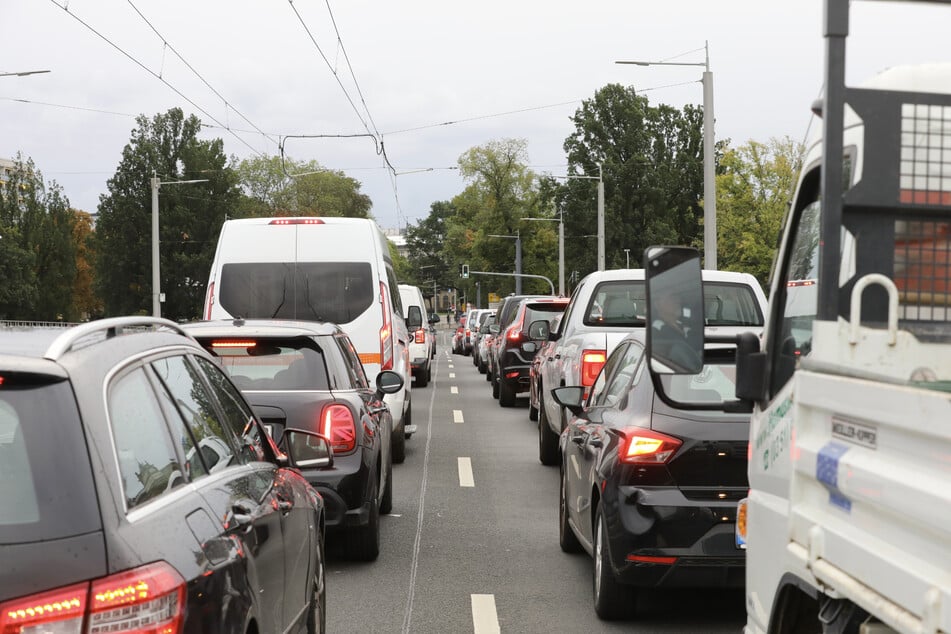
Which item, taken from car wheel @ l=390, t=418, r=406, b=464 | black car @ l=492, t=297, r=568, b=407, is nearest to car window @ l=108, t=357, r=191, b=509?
car wheel @ l=390, t=418, r=406, b=464

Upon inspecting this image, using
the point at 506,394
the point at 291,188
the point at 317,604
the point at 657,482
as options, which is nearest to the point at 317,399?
the point at 657,482

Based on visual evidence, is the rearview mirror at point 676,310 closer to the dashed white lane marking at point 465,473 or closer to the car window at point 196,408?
the car window at point 196,408

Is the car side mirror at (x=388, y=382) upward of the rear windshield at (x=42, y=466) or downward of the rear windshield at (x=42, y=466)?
downward

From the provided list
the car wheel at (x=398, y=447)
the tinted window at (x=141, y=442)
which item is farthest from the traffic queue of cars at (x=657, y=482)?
the car wheel at (x=398, y=447)

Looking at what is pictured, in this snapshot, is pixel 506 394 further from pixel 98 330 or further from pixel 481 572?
pixel 98 330

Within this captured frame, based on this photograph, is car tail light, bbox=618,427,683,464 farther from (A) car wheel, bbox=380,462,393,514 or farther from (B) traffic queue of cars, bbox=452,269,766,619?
(A) car wheel, bbox=380,462,393,514

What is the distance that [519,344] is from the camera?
69.2 feet

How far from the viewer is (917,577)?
2514 mm

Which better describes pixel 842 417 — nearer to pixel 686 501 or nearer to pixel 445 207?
pixel 686 501

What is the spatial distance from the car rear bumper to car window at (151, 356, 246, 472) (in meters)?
2.46

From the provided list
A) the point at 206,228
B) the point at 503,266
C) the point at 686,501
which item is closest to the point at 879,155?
the point at 686,501

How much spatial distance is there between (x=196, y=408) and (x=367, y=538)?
14.0 feet

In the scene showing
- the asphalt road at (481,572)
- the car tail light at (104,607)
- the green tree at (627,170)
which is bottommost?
the asphalt road at (481,572)

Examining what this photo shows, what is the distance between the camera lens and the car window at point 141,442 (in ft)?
10.6
